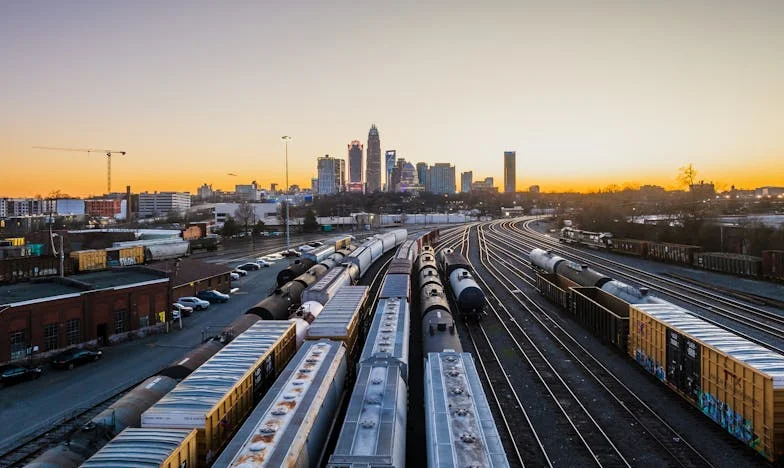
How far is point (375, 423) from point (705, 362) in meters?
12.4

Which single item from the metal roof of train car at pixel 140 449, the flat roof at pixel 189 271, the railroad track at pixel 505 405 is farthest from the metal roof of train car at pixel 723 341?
the flat roof at pixel 189 271

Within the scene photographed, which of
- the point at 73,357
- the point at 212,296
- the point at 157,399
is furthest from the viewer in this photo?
the point at 212,296

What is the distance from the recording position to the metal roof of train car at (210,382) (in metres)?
11.6

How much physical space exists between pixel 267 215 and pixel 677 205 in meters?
110

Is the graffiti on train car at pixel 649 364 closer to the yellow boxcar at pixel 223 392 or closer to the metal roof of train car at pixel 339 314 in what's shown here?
the metal roof of train car at pixel 339 314

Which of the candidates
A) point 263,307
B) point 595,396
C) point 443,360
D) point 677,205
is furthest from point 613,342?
point 677,205

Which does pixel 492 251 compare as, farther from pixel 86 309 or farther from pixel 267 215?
pixel 267 215

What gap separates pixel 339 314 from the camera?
70.3 ft

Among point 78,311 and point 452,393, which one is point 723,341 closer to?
point 452,393

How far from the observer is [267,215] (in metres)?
147

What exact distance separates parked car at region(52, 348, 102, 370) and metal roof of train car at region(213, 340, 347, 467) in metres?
14.8

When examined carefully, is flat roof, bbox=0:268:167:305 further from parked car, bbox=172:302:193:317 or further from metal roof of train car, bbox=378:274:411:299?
metal roof of train car, bbox=378:274:411:299

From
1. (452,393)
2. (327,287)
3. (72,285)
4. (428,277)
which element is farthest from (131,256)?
(452,393)

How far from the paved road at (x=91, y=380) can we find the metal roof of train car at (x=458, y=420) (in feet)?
50.2
